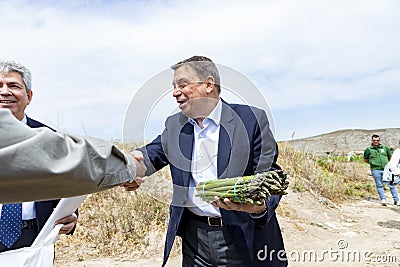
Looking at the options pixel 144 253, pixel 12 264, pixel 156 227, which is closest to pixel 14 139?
pixel 12 264

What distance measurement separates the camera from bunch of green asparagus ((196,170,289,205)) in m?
2.02

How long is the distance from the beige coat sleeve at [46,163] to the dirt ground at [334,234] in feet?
13.6

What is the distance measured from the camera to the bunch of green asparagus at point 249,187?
202 cm

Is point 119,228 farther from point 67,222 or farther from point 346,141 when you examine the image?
point 346,141

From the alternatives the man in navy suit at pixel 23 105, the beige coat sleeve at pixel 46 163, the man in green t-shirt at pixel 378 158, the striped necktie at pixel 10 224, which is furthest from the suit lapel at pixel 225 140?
the man in green t-shirt at pixel 378 158

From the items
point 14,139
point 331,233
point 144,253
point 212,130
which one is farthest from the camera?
point 331,233

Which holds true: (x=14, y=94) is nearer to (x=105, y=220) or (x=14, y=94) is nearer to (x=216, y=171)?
(x=216, y=171)

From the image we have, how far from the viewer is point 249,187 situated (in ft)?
6.63

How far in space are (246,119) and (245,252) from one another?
0.72 meters

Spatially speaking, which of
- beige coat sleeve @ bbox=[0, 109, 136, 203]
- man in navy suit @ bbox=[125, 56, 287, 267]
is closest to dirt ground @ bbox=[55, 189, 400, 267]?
man in navy suit @ bbox=[125, 56, 287, 267]

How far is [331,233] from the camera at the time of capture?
286 inches

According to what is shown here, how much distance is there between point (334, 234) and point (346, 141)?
1119cm

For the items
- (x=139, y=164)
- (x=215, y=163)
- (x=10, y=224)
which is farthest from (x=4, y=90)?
(x=215, y=163)

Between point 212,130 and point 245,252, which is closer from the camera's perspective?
point 245,252
